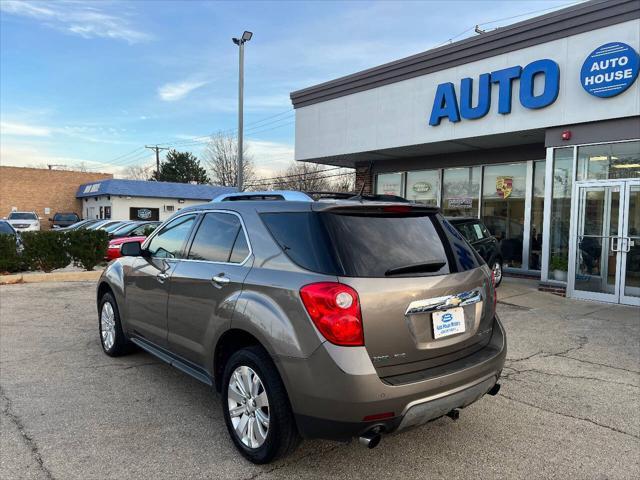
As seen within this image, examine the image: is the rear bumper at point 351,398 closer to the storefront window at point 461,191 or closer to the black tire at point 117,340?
the black tire at point 117,340

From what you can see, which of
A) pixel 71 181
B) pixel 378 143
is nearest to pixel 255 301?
pixel 378 143

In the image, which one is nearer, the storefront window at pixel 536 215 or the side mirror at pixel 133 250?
the side mirror at pixel 133 250

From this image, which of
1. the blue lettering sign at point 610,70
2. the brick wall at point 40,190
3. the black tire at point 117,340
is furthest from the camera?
the brick wall at point 40,190

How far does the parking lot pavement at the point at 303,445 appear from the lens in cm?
304

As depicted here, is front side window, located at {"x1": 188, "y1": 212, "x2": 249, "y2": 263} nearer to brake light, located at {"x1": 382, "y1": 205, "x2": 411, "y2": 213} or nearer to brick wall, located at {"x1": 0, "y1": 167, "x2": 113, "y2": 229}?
brake light, located at {"x1": 382, "y1": 205, "x2": 411, "y2": 213}

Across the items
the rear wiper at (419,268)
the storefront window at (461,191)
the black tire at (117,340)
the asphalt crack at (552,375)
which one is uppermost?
the storefront window at (461,191)

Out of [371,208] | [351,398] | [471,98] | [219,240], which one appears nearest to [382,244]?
[371,208]

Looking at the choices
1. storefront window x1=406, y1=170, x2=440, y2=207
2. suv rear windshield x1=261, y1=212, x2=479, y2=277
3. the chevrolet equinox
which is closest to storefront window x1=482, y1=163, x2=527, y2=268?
storefront window x1=406, y1=170, x2=440, y2=207

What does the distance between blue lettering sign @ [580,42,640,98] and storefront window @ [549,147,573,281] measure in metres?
1.44

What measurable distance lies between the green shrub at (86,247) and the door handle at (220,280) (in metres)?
10.5

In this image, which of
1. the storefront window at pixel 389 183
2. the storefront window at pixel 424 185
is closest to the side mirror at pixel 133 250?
the storefront window at pixel 424 185

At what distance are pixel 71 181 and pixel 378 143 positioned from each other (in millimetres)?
37126

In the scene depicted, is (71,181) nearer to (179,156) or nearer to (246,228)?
(179,156)

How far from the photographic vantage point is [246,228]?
11.1ft
